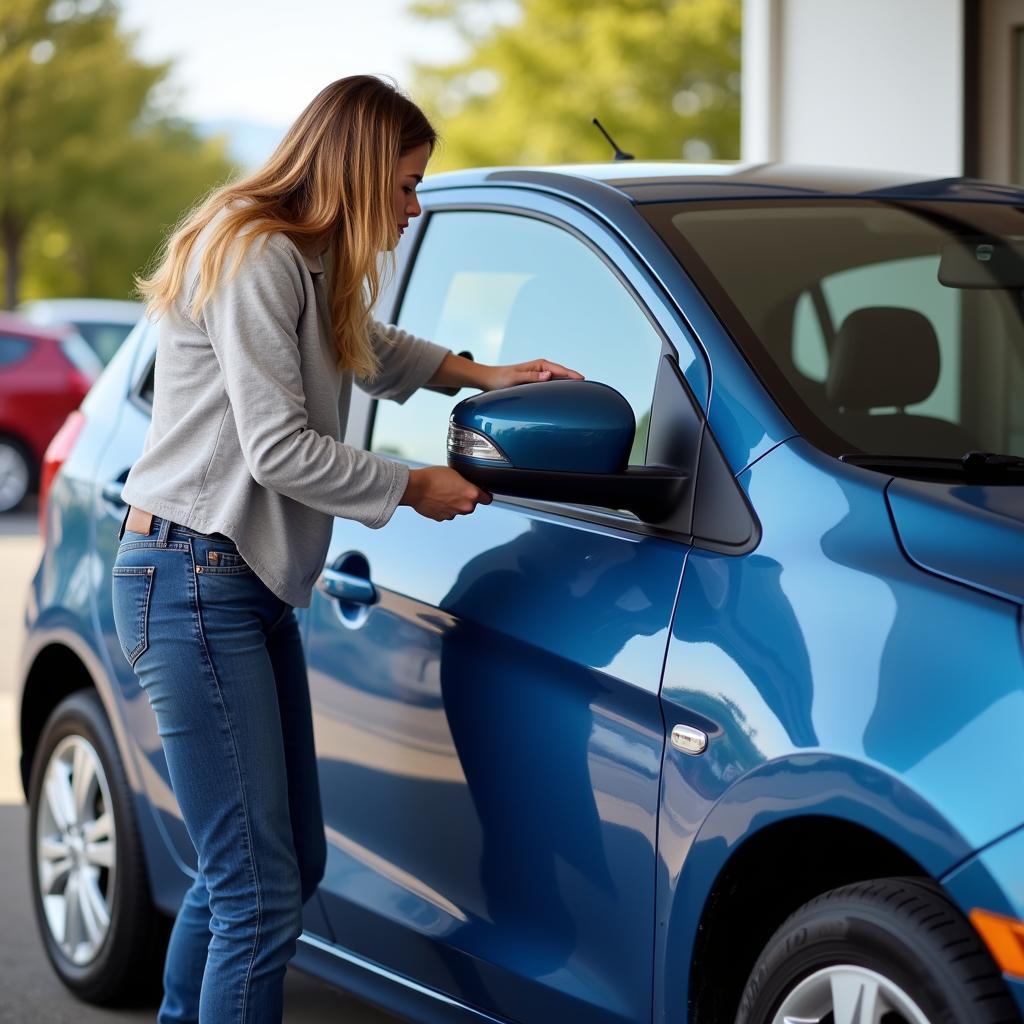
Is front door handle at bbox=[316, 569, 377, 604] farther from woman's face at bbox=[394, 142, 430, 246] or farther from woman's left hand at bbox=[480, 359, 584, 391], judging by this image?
woman's face at bbox=[394, 142, 430, 246]

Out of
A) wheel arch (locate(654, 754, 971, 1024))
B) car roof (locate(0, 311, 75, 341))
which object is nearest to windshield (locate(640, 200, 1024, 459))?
wheel arch (locate(654, 754, 971, 1024))

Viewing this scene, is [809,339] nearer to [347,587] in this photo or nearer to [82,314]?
[347,587]

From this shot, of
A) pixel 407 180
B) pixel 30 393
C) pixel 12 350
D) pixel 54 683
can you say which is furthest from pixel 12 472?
pixel 407 180

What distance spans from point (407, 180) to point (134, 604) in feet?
2.56

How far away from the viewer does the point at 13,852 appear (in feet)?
17.0

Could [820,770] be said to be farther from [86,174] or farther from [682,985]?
[86,174]

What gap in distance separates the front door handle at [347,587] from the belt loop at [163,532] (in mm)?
410

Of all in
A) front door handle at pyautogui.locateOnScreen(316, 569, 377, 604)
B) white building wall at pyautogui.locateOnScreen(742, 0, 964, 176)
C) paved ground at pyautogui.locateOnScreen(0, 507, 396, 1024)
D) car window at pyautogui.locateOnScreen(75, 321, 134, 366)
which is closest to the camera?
front door handle at pyautogui.locateOnScreen(316, 569, 377, 604)

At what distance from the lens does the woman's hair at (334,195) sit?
106 inches

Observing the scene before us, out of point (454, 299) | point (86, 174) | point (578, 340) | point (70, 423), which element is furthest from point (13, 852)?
point (86, 174)

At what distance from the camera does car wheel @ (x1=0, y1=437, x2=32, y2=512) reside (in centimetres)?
1517

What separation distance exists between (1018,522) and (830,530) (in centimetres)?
23

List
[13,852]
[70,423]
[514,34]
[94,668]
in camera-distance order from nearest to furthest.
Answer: [94,668]
[70,423]
[13,852]
[514,34]

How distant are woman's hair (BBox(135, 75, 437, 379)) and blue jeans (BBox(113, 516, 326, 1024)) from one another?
41cm
